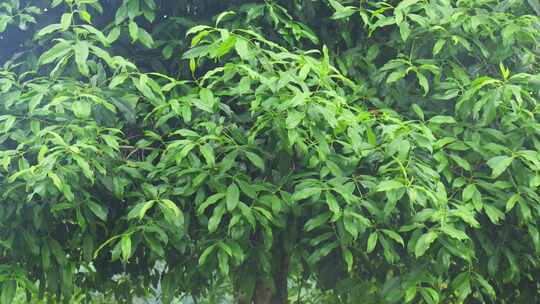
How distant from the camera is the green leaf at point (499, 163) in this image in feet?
13.4

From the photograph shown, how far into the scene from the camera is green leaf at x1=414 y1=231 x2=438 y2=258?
12.6 ft

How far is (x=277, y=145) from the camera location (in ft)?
13.4

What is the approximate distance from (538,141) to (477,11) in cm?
82

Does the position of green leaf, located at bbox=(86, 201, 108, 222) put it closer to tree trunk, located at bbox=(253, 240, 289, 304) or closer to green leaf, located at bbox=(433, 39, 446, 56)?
tree trunk, located at bbox=(253, 240, 289, 304)

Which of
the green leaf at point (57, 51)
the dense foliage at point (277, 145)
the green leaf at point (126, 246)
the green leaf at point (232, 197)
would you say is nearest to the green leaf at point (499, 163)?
the dense foliage at point (277, 145)

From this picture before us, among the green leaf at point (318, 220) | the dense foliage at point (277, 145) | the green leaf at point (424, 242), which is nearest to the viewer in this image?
the green leaf at point (424, 242)

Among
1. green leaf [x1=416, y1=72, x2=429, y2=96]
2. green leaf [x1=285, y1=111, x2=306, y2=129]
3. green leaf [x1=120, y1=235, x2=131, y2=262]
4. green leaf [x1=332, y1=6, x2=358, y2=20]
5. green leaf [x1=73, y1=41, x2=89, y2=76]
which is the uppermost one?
green leaf [x1=73, y1=41, x2=89, y2=76]

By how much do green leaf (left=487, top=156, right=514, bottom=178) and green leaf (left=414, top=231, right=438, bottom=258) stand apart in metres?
0.50

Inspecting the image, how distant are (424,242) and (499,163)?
627mm

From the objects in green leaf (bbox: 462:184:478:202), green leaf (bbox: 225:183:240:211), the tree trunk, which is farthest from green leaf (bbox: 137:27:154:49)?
green leaf (bbox: 462:184:478:202)

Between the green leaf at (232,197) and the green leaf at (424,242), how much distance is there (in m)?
0.86

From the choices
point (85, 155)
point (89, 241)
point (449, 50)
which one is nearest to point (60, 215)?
point (89, 241)

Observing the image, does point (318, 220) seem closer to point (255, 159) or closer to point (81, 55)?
point (255, 159)

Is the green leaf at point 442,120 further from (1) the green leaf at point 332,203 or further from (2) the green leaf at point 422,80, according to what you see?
(1) the green leaf at point 332,203
